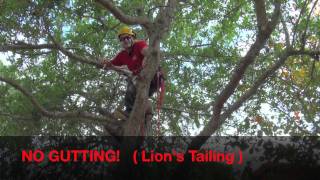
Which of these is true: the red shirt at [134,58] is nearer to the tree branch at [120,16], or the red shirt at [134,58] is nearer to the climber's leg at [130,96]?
the climber's leg at [130,96]

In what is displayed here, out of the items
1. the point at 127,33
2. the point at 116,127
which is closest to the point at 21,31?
the point at 127,33

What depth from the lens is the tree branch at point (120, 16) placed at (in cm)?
468

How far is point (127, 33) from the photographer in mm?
5688

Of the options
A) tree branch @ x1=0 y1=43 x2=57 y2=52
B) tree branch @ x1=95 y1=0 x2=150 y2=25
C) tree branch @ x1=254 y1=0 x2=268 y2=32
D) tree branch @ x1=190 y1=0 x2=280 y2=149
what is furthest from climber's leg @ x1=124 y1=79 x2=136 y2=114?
tree branch @ x1=254 y1=0 x2=268 y2=32

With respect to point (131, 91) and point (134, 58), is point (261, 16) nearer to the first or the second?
point (134, 58)

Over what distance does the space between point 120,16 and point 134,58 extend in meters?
1.08

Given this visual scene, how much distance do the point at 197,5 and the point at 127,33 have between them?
1596 mm

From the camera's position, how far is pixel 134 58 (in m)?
5.82

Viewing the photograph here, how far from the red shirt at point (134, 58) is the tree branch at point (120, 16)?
1.79 ft

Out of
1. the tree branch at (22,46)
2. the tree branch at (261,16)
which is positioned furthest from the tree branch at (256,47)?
the tree branch at (22,46)

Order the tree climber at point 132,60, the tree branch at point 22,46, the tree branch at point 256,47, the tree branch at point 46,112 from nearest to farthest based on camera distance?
the tree branch at point 256,47 → the tree branch at point 46,112 → the tree branch at point 22,46 → the tree climber at point 132,60

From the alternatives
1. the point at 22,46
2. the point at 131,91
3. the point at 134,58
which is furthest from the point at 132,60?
the point at 22,46

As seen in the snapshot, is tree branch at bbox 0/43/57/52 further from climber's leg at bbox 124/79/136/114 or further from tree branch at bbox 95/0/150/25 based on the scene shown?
climber's leg at bbox 124/79/136/114

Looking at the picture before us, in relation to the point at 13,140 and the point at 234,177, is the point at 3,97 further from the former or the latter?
the point at 234,177
